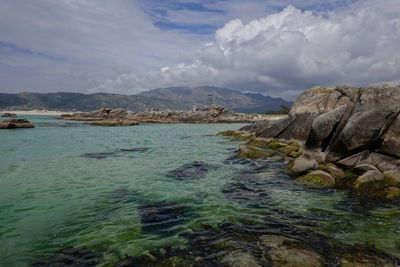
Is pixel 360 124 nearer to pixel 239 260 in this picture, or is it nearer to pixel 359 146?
pixel 359 146

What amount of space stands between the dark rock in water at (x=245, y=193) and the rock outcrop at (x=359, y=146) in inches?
133

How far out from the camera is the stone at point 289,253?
6.12m

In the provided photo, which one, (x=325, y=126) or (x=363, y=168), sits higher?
(x=325, y=126)

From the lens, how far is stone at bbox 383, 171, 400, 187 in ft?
40.7

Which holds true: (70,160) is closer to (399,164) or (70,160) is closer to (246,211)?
(246,211)

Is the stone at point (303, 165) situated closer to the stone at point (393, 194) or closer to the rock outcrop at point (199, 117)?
the stone at point (393, 194)

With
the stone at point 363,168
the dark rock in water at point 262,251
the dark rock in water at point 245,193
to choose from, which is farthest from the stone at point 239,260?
the stone at point 363,168

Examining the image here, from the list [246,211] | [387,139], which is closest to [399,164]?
[387,139]

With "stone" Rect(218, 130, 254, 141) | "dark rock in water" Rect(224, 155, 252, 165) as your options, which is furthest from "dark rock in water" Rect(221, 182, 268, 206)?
"stone" Rect(218, 130, 254, 141)

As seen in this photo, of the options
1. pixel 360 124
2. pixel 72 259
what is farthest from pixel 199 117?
pixel 72 259

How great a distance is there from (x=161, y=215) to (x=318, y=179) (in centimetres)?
928

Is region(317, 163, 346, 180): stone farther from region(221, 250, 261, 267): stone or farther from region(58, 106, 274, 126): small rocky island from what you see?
region(58, 106, 274, 126): small rocky island

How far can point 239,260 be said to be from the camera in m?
6.35

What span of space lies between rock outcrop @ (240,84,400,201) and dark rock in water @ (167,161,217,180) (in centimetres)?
580
